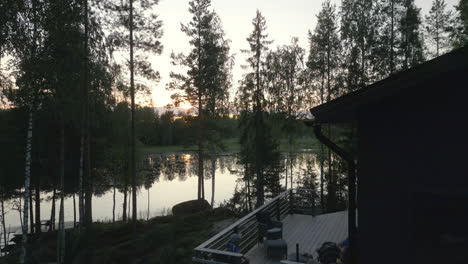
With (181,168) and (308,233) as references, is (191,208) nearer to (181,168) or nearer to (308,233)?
(308,233)

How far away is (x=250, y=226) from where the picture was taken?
8.73 m

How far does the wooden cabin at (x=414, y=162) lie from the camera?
3.63 meters

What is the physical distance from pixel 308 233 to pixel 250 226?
6.55 feet

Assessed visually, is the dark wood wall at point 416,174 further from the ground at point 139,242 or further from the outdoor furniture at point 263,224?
the ground at point 139,242

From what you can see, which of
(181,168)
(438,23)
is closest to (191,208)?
(438,23)

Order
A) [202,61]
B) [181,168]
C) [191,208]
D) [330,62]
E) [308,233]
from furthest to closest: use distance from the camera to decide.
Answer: [181,168]
[191,208]
[202,61]
[330,62]
[308,233]

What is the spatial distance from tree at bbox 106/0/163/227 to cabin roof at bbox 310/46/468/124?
13.1 metres

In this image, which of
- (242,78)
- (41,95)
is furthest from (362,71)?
(41,95)

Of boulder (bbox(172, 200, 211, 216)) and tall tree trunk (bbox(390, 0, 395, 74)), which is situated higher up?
tall tree trunk (bbox(390, 0, 395, 74))

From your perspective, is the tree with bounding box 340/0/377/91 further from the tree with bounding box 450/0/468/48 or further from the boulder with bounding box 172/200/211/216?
the boulder with bounding box 172/200/211/216

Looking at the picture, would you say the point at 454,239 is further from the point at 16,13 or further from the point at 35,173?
the point at 35,173

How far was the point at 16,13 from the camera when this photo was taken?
8969mm

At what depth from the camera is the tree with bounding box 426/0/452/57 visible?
70.4 feet

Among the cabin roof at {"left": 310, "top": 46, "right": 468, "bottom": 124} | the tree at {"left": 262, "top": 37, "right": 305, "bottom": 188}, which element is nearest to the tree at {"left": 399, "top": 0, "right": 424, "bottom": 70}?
the tree at {"left": 262, "top": 37, "right": 305, "bottom": 188}
